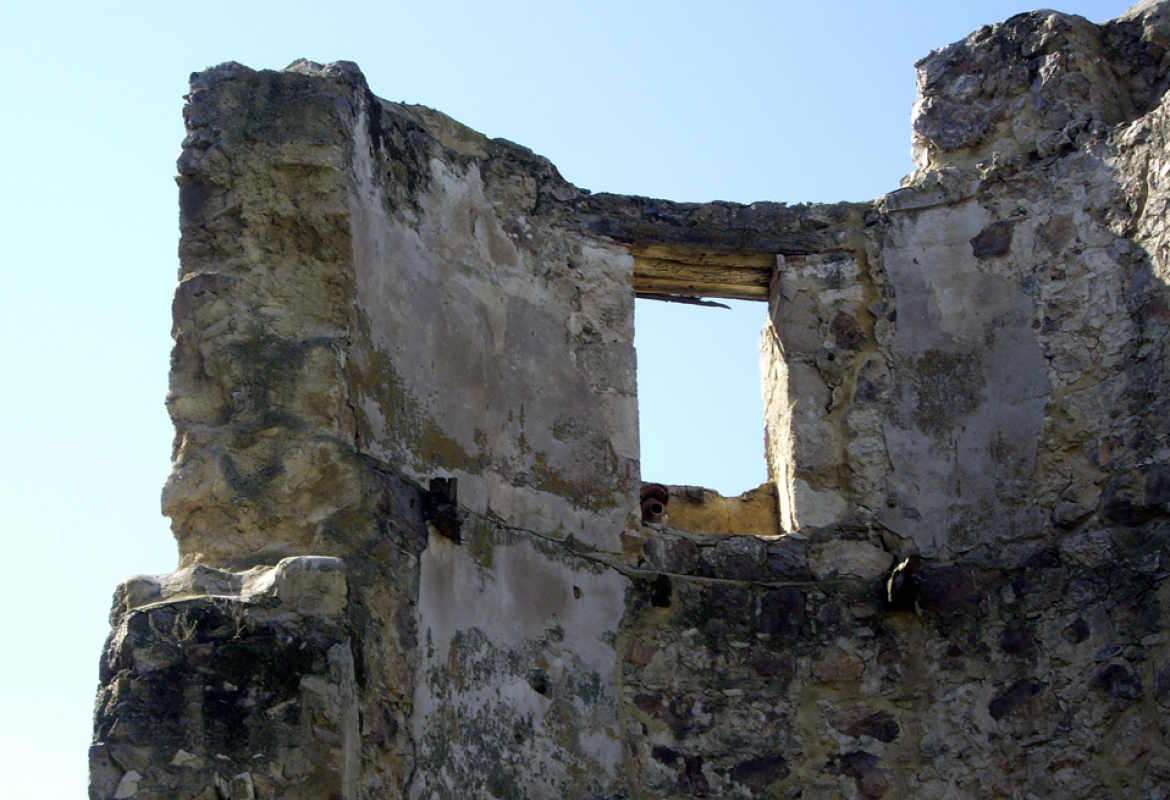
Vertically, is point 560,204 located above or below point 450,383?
above

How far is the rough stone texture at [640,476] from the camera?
6625mm

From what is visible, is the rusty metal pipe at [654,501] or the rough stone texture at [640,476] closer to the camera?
the rough stone texture at [640,476]

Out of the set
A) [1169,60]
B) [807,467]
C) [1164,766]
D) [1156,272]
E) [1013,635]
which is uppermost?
[1169,60]

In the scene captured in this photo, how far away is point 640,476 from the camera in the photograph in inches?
324

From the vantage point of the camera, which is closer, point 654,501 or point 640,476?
point 640,476

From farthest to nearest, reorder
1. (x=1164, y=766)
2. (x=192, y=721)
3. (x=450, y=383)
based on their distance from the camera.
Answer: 1. (x=450, y=383)
2. (x=1164, y=766)
3. (x=192, y=721)

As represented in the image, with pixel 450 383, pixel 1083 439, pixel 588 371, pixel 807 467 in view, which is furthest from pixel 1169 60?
pixel 450 383

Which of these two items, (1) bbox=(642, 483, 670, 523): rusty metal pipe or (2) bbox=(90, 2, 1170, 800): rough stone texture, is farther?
(1) bbox=(642, 483, 670, 523): rusty metal pipe

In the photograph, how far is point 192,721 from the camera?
5875 mm

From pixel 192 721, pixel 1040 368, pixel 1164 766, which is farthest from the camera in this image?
pixel 1040 368

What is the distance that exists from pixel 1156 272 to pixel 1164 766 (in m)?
2.17

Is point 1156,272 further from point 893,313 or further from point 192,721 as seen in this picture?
point 192,721

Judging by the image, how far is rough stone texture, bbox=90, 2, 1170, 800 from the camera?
6625 millimetres

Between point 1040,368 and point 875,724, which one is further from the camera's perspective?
point 1040,368
